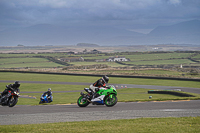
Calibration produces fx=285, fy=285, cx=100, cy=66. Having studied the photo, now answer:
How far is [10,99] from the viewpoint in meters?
21.8

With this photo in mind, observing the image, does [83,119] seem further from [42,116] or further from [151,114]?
[151,114]

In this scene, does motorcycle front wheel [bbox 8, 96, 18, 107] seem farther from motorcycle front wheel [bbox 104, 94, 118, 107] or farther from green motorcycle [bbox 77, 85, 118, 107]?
motorcycle front wheel [bbox 104, 94, 118, 107]

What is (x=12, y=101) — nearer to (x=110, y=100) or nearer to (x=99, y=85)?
(x=99, y=85)

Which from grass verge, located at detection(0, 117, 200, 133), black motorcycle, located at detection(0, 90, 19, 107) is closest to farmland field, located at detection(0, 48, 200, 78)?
black motorcycle, located at detection(0, 90, 19, 107)

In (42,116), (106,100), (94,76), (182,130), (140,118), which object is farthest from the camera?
(94,76)

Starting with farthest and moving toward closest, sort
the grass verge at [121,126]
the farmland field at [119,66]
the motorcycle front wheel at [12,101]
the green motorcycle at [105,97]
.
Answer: the farmland field at [119,66] → the motorcycle front wheel at [12,101] → the green motorcycle at [105,97] → the grass verge at [121,126]

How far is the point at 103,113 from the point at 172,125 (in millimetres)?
5001

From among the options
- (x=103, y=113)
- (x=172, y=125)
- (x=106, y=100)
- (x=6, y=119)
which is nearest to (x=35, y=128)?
(x=6, y=119)

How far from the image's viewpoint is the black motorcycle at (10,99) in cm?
2177

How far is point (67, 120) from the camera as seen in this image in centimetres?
1477

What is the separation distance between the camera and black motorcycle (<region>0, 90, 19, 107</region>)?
21.8 meters

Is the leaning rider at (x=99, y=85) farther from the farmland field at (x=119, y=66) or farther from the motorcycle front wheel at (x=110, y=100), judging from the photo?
the farmland field at (x=119, y=66)

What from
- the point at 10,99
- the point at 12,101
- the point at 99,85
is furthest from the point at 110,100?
the point at 10,99

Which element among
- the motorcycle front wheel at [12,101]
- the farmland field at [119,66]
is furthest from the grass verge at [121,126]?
the farmland field at [119,66]
